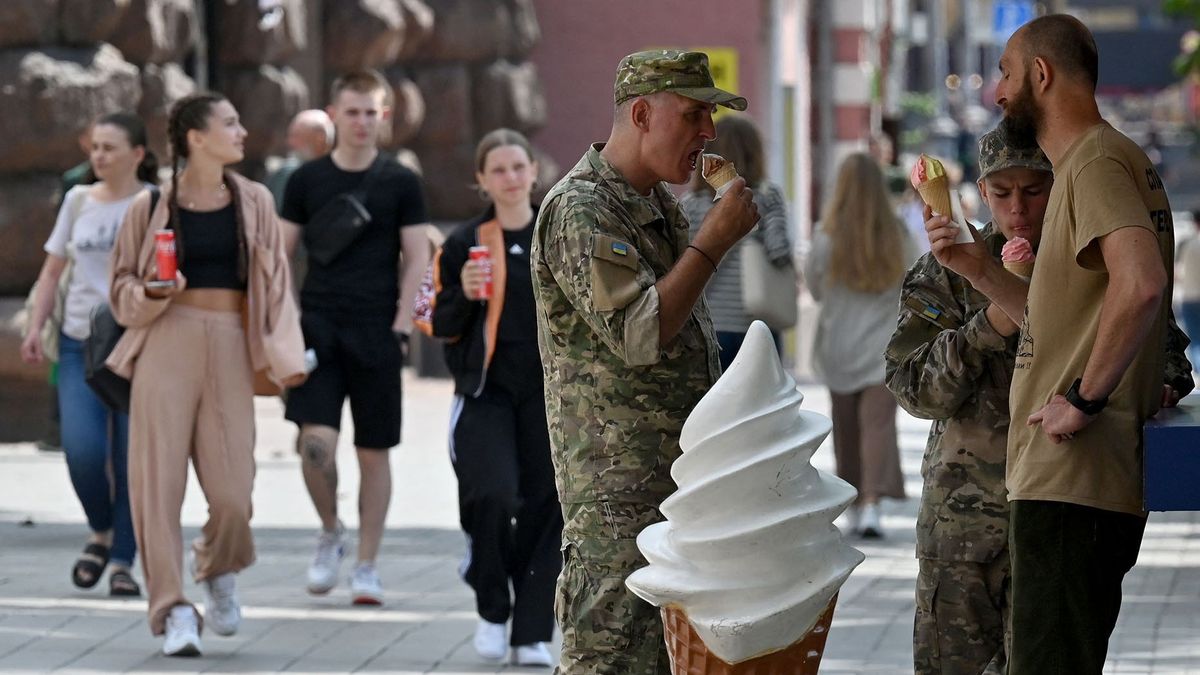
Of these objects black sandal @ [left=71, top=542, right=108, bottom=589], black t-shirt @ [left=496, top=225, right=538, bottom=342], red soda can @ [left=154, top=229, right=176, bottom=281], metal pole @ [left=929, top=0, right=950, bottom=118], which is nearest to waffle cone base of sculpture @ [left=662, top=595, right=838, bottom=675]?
black t-shirt @ [left=496, top=225, right=538, bottom=342]

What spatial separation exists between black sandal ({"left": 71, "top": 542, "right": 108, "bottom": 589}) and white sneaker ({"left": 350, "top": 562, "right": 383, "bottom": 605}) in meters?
1.11

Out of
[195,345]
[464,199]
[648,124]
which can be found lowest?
[464,199]

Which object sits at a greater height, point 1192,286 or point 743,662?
point 743,662

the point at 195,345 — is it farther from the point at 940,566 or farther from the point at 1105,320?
the point at 1105,320

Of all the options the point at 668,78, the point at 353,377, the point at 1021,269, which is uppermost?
the point at 668,78

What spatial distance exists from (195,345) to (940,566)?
333 cm

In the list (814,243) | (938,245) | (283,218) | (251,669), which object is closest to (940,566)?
(938,245)

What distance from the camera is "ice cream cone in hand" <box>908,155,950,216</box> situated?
4.69 m

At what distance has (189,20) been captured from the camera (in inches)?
607

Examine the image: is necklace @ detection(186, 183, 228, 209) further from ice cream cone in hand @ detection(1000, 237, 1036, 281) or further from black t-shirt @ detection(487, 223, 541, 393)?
ice cream cone in hand @ detection(1000, 237, 1036, 281)

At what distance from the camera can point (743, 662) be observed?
13.8ft

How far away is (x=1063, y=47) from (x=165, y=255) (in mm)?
3696

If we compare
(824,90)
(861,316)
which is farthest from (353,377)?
(824,90)

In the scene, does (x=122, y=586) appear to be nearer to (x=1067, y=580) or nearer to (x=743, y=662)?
(x=743, y=662)
